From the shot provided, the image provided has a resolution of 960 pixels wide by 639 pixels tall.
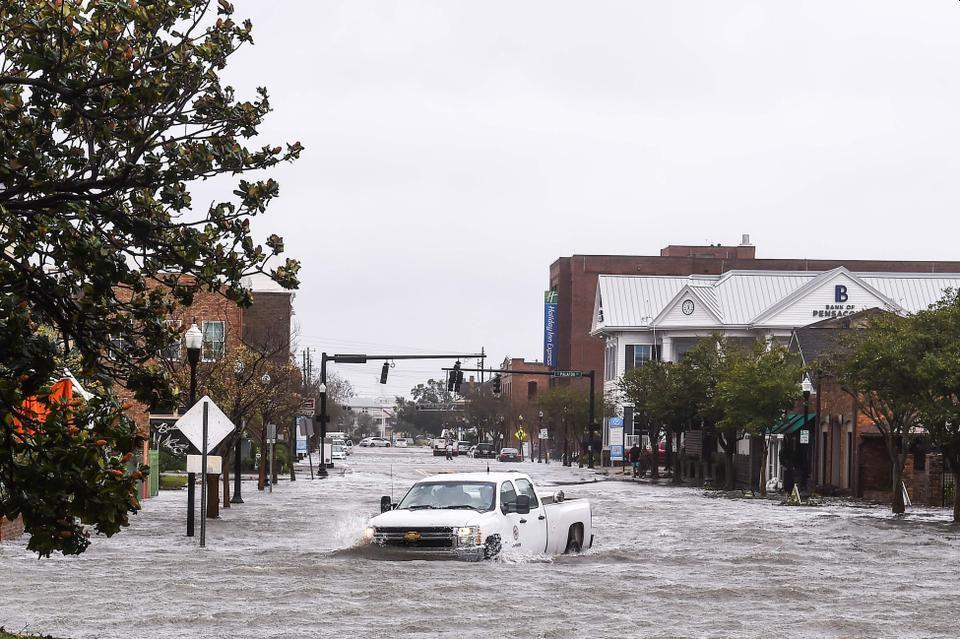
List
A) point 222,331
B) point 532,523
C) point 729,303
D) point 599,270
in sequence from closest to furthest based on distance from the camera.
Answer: point 532,523 < point 222,331 < point 729,303 < point 599,270

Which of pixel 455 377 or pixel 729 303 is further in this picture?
pixel 729 303

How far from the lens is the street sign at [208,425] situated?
2616 cm

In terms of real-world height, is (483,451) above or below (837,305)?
below

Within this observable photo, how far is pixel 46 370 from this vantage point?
9.26 m

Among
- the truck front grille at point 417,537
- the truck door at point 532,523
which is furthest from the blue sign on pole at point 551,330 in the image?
the truck front grille at point 417,537

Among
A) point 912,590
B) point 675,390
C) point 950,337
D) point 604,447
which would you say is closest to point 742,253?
point 604,447

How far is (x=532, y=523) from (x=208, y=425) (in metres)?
6.07

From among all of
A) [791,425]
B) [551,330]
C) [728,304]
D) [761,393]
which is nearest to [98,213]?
[761,393]

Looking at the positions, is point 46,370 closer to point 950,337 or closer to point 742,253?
point 950,337

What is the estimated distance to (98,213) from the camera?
33.3ft

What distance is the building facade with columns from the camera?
9881cm

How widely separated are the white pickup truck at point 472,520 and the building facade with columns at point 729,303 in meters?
70.6

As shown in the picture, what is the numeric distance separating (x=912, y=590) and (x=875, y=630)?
5.01m

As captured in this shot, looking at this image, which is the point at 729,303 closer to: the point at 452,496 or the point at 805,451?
the point at 805,451
